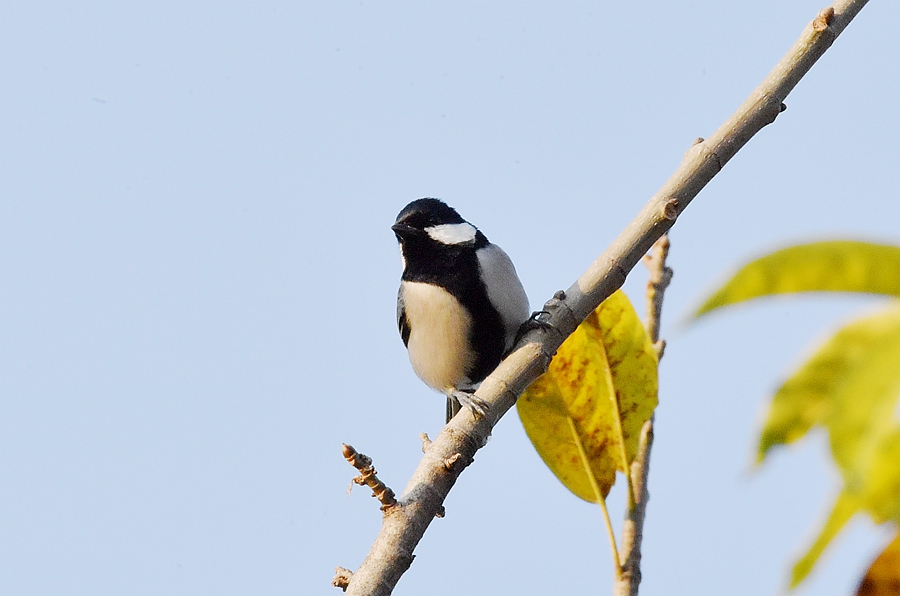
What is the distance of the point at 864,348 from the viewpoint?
26.7 inches

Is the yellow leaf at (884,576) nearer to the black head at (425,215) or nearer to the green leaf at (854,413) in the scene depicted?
the green leaf at (854,413)

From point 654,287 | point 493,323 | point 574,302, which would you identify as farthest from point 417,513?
point 493,323

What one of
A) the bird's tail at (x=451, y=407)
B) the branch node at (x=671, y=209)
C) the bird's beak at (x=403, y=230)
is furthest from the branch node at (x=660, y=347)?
the bird's beak at (x=403, y=230)

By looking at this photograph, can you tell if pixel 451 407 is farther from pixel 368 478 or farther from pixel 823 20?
pixel 823 20

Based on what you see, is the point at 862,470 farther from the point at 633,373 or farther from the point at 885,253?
the point at 633,373

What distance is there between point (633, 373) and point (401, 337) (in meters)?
2.09

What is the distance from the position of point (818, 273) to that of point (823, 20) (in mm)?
2204

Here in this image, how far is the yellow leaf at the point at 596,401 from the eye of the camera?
3.29 metres

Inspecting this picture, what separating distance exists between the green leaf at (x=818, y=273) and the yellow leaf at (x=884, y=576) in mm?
237

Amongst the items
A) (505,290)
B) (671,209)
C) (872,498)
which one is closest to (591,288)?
(671,209)

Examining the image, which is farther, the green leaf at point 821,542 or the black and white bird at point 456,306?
the black and white bird at point 456,306

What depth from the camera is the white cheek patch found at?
508cm

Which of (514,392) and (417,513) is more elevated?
(514,392)

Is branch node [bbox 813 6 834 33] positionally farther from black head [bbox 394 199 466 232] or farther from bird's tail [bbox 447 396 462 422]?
bird's tail [bbox 447 396 462 422]
